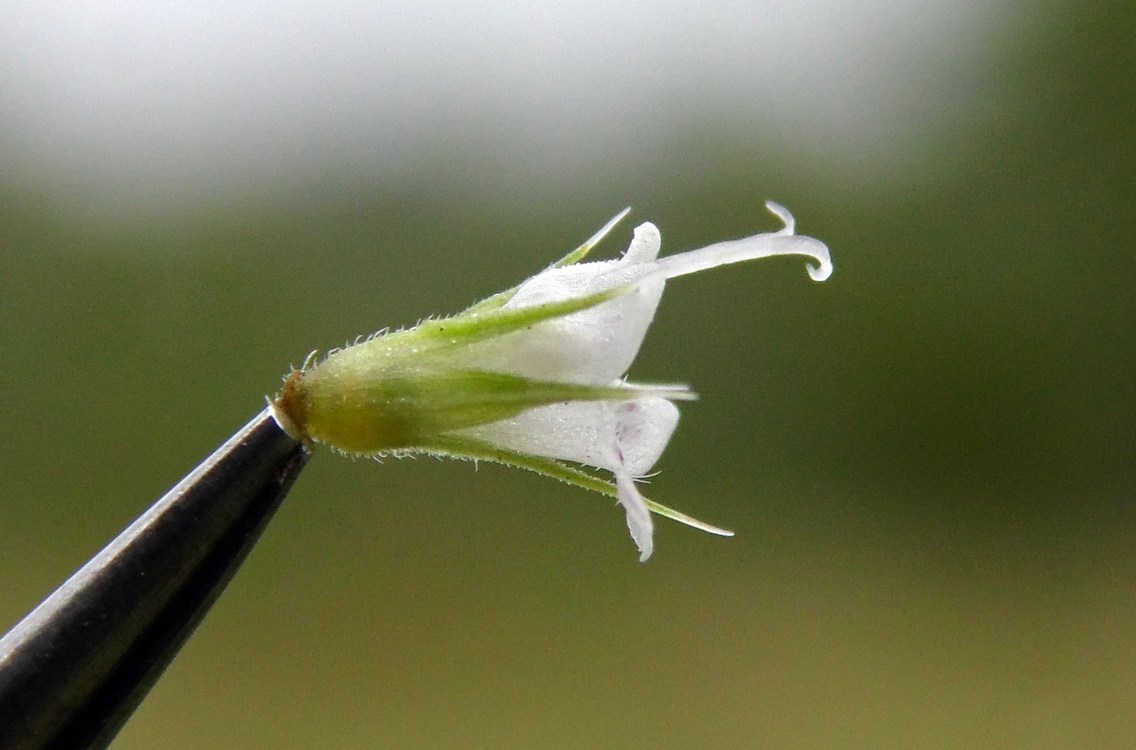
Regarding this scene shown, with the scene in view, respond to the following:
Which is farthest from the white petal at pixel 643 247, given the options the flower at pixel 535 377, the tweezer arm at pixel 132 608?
the tweezer arm at pixel 132 608

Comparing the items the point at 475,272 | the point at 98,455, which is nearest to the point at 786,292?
the point at 475,272

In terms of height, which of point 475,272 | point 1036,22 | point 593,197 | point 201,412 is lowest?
point 201,412

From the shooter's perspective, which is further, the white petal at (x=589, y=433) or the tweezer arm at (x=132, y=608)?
the white petal at (x=589, y=433)

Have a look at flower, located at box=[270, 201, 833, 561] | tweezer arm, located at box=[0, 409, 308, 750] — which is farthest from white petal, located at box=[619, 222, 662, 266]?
tweezer arm, located at box=[0, 409, 308, 750]

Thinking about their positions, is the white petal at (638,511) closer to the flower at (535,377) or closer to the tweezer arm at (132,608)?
the flower at (535,377)

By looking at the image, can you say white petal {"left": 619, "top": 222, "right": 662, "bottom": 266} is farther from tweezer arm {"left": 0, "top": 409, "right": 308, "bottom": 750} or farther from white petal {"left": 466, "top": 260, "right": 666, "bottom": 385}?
tweezer arm {"left": 0, "top": 409, "right": 308, "bottom": 750}

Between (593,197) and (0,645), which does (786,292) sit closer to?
(593,197)
